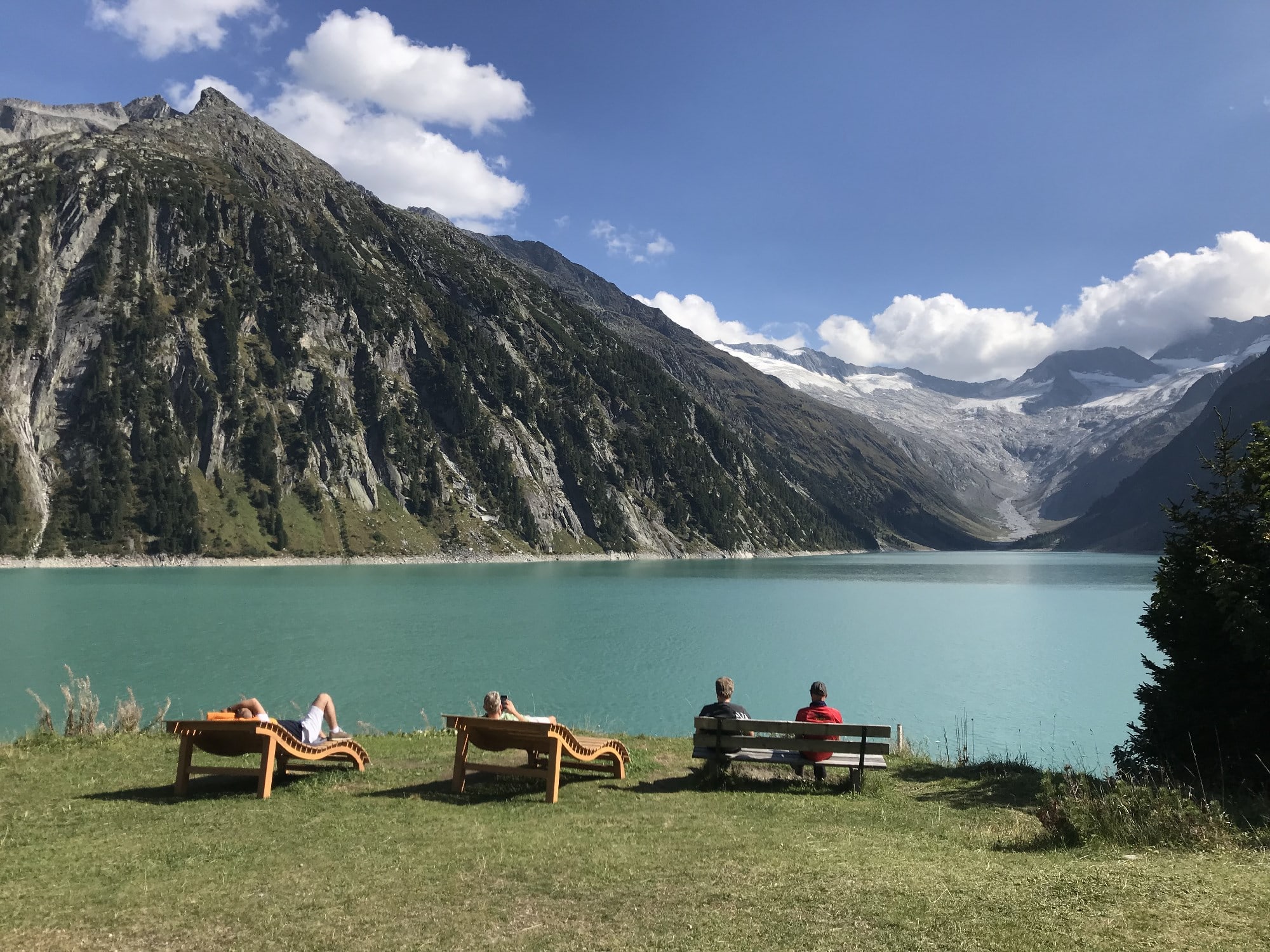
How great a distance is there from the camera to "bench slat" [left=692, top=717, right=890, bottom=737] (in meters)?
13.0

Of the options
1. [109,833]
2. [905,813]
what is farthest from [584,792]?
[109,833]

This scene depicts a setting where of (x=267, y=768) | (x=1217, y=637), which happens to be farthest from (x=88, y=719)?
(x=1217, y=637)

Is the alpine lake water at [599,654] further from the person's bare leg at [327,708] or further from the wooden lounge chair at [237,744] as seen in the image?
the wooden lounge chair at [237,744]

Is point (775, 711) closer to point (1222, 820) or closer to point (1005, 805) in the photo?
point (1005, 805)

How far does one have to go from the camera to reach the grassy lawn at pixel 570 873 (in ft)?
21.0

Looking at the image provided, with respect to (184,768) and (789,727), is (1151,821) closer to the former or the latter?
(789,727)

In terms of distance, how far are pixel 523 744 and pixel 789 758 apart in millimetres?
4515

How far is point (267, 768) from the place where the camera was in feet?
38.3

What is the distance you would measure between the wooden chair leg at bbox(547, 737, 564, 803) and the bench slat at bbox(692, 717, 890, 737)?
2380 mm

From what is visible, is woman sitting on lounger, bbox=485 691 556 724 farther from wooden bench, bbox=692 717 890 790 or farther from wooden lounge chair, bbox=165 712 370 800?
wooden lounge chair, bbox=165 712 370 800

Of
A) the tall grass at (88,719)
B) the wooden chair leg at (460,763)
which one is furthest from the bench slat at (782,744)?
the tall grass at (88,719)

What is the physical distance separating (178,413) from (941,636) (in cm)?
16920

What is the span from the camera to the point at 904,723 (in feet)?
98.1

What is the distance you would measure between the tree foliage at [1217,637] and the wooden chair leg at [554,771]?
31.9 ft
